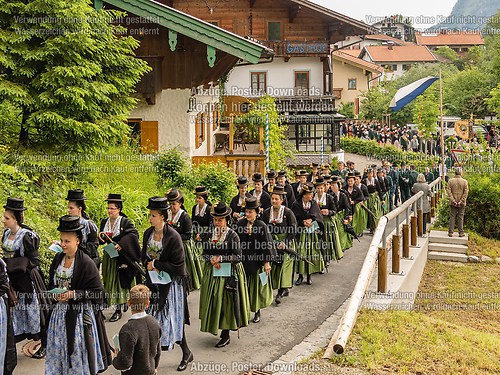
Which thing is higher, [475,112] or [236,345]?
[475,112]

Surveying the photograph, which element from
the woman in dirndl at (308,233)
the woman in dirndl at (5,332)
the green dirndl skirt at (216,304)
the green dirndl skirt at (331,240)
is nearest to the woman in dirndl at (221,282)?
the green dirndl skirt at (216,304)

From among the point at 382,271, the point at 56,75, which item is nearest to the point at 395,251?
the point at 382,271

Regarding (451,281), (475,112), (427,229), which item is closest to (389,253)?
(451,281)

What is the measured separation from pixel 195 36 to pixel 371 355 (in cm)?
1154

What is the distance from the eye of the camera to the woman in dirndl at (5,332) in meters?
6.99

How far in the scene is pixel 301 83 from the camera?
36.8 m

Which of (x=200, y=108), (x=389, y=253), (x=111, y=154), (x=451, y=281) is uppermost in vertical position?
(x=200, y=108)

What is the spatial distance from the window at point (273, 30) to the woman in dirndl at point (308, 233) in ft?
78.0

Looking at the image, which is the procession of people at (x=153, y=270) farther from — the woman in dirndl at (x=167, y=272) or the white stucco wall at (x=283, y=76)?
the white stucco wall at (x=283, y=76)

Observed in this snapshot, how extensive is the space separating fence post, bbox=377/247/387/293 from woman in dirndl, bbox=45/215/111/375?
4.81 metres

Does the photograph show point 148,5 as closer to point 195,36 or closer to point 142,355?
point 195,36

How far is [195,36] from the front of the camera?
17016mm

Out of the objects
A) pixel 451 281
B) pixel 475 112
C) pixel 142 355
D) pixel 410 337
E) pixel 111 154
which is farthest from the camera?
pixel 475 112

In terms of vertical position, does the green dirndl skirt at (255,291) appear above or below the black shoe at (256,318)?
above
